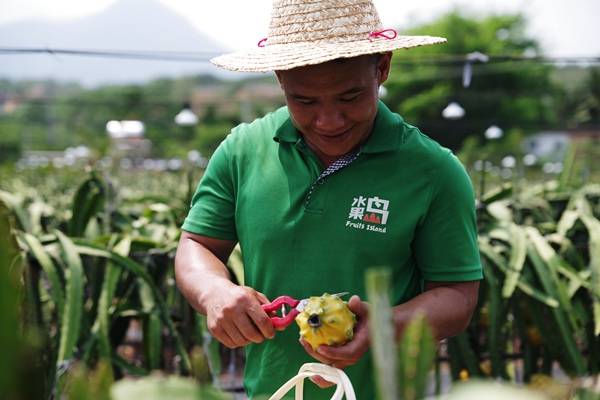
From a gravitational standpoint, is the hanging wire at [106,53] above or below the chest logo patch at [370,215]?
above

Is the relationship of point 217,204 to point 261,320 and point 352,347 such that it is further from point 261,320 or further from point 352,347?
point 352,347

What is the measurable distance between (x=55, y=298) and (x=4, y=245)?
72.7 inches

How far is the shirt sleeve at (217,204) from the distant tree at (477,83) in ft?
109

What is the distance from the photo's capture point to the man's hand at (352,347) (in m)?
1.12

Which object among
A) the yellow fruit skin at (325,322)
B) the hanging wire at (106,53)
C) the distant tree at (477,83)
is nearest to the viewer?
the yellow fruit skin at (325,322)

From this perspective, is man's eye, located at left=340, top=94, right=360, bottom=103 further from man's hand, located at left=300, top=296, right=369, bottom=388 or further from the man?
man's hand, located at left=300, top=296, right=369, bottom=388

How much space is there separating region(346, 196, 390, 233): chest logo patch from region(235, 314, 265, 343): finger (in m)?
0.26

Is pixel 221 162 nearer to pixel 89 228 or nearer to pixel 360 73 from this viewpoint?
pixel 360 73

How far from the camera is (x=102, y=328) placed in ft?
7.26

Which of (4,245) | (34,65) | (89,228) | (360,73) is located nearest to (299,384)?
(360,73)

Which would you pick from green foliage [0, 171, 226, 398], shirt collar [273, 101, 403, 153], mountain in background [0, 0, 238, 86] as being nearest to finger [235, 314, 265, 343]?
shirt collar [273, 101, 403, 153]

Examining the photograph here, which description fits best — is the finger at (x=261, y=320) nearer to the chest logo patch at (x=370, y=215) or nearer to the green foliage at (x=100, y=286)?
the chest logo patch at (x=370, y=215)

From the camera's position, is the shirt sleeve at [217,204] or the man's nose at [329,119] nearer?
the man's nose at [329,119]

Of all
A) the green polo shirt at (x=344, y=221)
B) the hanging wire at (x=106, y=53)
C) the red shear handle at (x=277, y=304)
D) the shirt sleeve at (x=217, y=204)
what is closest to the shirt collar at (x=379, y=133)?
the green polo shirt at (x=344, y=221)
